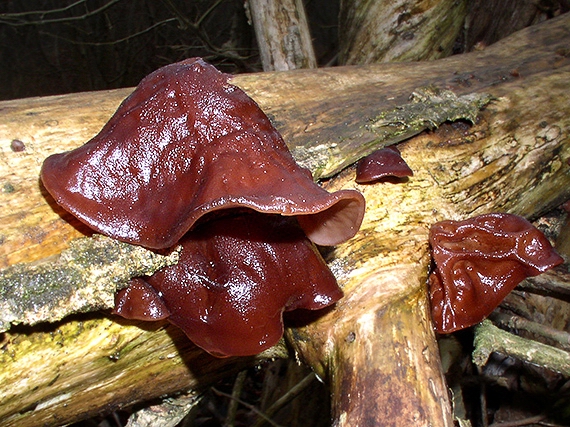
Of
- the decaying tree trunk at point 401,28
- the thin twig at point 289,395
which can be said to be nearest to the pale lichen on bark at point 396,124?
the decaying tree trunk at point 401,28

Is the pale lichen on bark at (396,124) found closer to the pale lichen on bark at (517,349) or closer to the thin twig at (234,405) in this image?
the pale lichen on bark at (517,349)

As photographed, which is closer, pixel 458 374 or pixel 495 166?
pixel 495 166

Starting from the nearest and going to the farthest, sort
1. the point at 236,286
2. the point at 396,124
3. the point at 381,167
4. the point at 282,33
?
the point at 236,286 → the point at 381,167 → the point at 396,124 → the point at 282,33

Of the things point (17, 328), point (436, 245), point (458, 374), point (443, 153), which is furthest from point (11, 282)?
point (458, 374)

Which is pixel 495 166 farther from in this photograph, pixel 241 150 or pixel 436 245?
pixel 241 150

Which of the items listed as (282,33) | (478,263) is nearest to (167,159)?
(478,263)

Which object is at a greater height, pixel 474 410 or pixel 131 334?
pixel 131 334

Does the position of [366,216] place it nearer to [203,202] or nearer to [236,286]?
[236,286]
